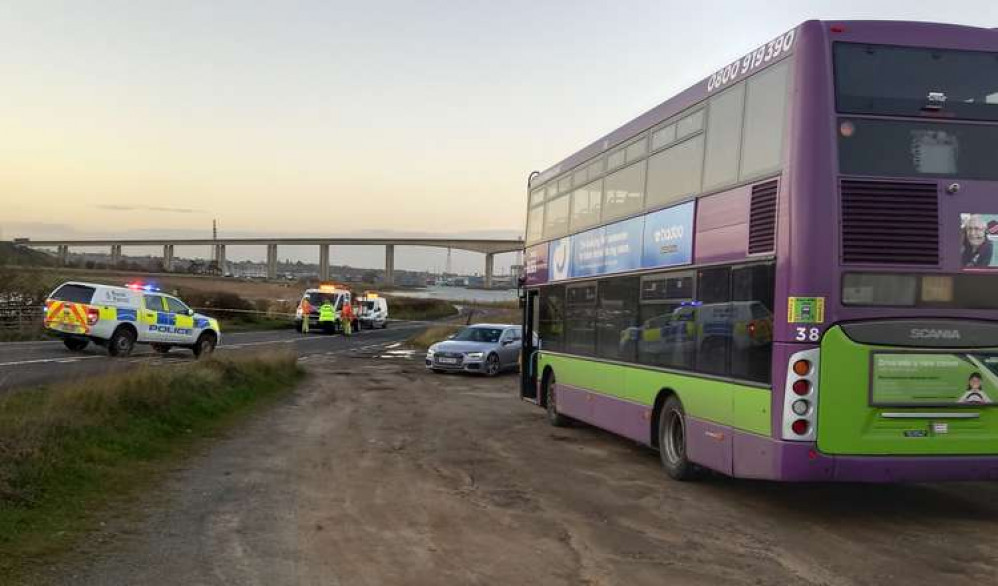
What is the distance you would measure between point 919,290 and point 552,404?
25.6 feet

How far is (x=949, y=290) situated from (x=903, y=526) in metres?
2.00

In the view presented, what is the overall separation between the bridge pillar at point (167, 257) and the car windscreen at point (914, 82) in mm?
101025

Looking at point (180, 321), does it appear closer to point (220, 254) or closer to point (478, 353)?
point (478, 353)

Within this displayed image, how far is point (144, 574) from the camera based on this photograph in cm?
530

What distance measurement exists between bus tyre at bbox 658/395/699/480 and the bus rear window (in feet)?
8.30

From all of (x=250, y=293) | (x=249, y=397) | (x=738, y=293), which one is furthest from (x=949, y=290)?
(x=250, y=293)

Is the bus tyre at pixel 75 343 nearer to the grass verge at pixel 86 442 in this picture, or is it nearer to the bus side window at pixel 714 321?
the grass verge at pixel 86 442

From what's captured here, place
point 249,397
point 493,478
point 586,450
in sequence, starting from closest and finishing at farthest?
point 493,478, point 586,450, point 249,397

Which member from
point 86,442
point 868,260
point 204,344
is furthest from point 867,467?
point 204,344

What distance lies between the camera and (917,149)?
690 cm

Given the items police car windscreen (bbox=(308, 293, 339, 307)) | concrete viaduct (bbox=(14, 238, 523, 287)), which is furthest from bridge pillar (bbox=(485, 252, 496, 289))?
police car windscreen (bbox=(308, 293, 339, 307))

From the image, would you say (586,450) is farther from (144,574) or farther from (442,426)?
(144,574)

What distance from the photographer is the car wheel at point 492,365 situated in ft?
80.1

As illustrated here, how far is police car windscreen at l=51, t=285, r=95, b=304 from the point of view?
2212 cm
